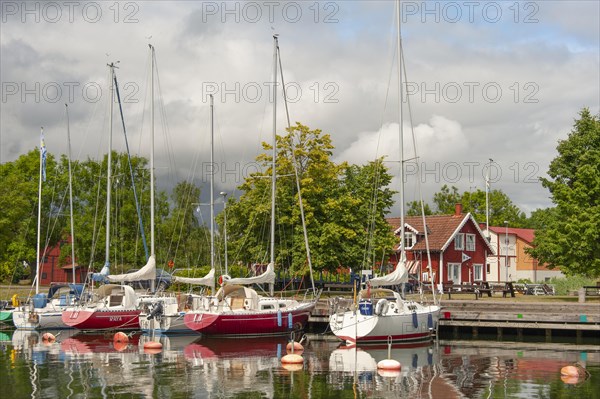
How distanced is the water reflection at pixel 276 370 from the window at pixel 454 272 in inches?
1508

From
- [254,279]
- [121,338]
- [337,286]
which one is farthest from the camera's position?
[337,286]

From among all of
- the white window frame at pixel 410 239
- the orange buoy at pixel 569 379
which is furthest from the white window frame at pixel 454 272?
the orange buoy at pixel 569 379

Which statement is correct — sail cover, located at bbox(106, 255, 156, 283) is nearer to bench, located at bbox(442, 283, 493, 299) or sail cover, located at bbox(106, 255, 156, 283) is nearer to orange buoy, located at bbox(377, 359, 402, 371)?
bench, located at bbox(442, 283, 493, 299)

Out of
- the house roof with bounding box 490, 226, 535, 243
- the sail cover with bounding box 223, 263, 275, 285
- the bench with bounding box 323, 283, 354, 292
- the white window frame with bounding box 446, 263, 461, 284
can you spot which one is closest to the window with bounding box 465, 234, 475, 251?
the white window frame with bounding box 446, 263, 461, 284

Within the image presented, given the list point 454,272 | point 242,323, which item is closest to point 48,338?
point 242,323

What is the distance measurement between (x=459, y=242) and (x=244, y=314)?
42.8 metres

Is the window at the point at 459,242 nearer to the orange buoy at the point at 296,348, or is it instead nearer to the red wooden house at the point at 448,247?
the red wooden house at the point at 448,247

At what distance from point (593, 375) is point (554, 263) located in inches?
938

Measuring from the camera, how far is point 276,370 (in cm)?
3098

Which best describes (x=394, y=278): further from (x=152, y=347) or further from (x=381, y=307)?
(x=152, y=347)

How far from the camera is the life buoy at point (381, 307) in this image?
3853cm

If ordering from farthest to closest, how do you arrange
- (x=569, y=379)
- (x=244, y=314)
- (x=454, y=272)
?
(x=454, y=272)
(x=244, y=314)
(x=569, y=379)

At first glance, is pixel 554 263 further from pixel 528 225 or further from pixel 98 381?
pixel 528 225

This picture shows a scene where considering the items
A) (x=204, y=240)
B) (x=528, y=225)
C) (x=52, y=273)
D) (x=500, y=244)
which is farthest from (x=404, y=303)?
(x=528, y=225)
